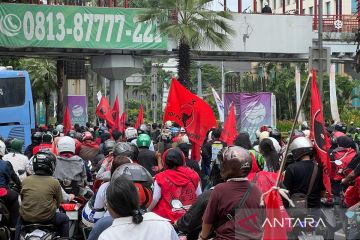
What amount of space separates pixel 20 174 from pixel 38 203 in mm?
2964

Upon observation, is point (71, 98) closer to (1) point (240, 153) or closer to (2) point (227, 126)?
(2) point (227, 126)

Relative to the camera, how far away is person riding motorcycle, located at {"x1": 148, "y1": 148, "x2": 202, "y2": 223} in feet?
29.2

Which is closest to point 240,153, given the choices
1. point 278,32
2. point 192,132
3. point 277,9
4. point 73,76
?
point 192,132

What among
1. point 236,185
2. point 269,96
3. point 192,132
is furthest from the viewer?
point 269,96

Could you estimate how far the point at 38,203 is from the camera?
29.7 feet

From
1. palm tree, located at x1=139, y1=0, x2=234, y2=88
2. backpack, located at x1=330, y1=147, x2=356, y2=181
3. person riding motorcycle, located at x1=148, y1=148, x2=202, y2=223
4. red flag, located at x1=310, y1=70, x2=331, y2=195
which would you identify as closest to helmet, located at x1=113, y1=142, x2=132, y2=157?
person riding motorcycle, located at x1=148, y1=148, x2=202, y2=223

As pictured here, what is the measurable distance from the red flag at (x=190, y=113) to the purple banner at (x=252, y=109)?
1033 centimetres

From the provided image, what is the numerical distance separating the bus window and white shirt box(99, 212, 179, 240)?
2300cm

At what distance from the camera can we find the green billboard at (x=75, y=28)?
32906 millimetres

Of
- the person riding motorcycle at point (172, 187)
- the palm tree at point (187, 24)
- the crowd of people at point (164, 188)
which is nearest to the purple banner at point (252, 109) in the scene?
the palm tree at point (187, 24)

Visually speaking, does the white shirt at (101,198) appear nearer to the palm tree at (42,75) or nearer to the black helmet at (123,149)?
the black helmet at (123,149)

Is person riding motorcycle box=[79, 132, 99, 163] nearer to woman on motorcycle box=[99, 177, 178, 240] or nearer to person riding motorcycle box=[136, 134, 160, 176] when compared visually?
person riding motorcycle box=[136, 134, 160, 176]

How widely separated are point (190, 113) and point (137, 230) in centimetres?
954

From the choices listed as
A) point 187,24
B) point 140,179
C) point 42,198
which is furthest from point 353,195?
point 187,24
